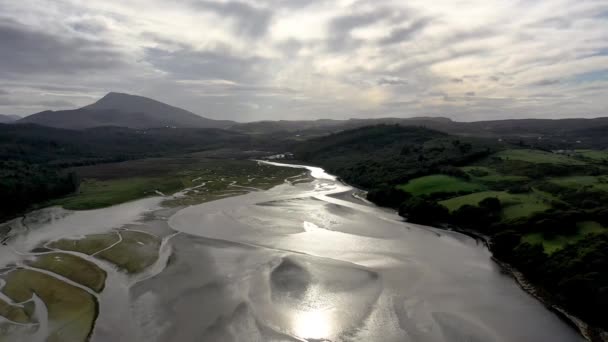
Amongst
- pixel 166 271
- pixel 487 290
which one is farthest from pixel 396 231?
pixel 166 271

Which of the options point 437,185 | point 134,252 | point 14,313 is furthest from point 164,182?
point 14,313

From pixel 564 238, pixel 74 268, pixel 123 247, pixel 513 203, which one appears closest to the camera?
pixel 564 238

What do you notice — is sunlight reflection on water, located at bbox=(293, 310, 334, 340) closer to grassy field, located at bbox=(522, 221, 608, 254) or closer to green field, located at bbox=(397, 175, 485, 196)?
grassy field, located at bbox=(522, 221, 608, 254)

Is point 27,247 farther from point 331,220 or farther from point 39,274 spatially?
point 331,220

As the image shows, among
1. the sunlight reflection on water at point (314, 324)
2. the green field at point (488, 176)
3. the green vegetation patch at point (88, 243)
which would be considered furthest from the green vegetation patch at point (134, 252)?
the green field at point (488, 176)

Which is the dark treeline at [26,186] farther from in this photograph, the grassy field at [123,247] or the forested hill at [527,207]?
the forested hill at [527,207]

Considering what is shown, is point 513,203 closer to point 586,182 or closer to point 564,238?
point 586,182

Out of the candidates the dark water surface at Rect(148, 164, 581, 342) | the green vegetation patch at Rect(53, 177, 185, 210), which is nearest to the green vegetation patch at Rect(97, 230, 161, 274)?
the dark water surface at Rect(148, 164, 581, 342)
